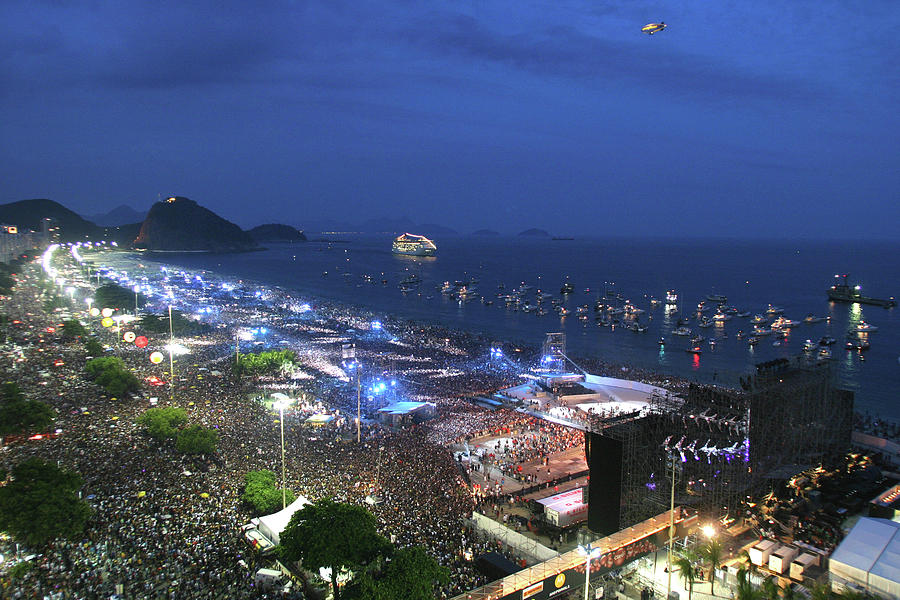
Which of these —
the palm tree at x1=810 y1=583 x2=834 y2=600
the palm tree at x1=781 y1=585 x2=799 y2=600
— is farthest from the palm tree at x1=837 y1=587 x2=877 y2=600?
the palm tree at x1=781 y1=585 x2=799 y2=600

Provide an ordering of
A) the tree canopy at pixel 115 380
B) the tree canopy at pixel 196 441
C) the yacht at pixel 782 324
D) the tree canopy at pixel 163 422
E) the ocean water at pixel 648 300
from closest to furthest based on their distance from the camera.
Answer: the tree canopy at pixel 196 441 → the tree canopy at pixel 163 422 → the tree canopy at pixel 115 380 → the ocean water at pixel 648 300 → the yacht at pixel 782 324

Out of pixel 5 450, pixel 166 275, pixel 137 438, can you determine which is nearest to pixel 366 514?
pixel 137 438

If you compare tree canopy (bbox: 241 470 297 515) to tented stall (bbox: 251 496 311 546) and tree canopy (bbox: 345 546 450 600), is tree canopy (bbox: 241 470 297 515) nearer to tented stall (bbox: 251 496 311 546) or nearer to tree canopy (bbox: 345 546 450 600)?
tented stall (bbox: 251 496 311 546)

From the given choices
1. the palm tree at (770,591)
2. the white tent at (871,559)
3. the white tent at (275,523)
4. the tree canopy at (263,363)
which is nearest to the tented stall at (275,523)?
the white tent at (275,523)

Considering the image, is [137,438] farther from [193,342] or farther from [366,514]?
[193,342]

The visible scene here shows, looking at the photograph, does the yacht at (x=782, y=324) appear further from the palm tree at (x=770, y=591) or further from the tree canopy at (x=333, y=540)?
the tree canopy at (x=333, y=540)
